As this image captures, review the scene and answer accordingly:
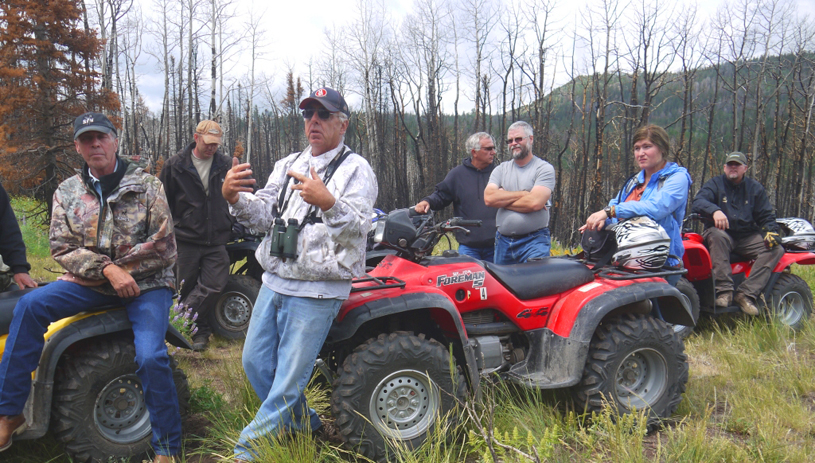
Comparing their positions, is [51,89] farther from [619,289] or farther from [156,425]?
[619,289]

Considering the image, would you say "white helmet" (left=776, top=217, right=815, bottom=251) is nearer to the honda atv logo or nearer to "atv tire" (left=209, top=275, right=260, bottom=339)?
the honda atv logo

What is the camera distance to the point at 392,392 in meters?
2.69

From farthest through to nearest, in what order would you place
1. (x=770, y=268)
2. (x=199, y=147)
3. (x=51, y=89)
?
(x=51, y=89)
(x=770, y=268)
(x=199, y=147)

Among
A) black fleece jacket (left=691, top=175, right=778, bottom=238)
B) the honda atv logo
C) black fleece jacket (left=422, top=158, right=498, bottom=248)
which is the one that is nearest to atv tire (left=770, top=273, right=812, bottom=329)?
black fleece jacket (left=691, top=175, right=778, bottom=238)

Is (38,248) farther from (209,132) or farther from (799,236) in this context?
(799,236)

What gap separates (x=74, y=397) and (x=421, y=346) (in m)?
1.93

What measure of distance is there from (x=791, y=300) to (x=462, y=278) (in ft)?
15.5

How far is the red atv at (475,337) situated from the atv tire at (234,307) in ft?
8.76

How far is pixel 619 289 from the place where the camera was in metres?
3.31

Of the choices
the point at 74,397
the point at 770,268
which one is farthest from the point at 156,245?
the point at 770,268

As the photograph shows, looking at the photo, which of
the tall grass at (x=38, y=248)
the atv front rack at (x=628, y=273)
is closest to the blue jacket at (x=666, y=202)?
the atv front rack at (x=628, y=273)

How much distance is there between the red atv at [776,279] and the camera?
17.6 feet

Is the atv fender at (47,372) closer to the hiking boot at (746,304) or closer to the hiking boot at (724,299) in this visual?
the hiking boot at (724,299)

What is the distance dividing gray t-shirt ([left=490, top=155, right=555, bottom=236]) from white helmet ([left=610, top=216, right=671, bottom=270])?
2.59 feet
